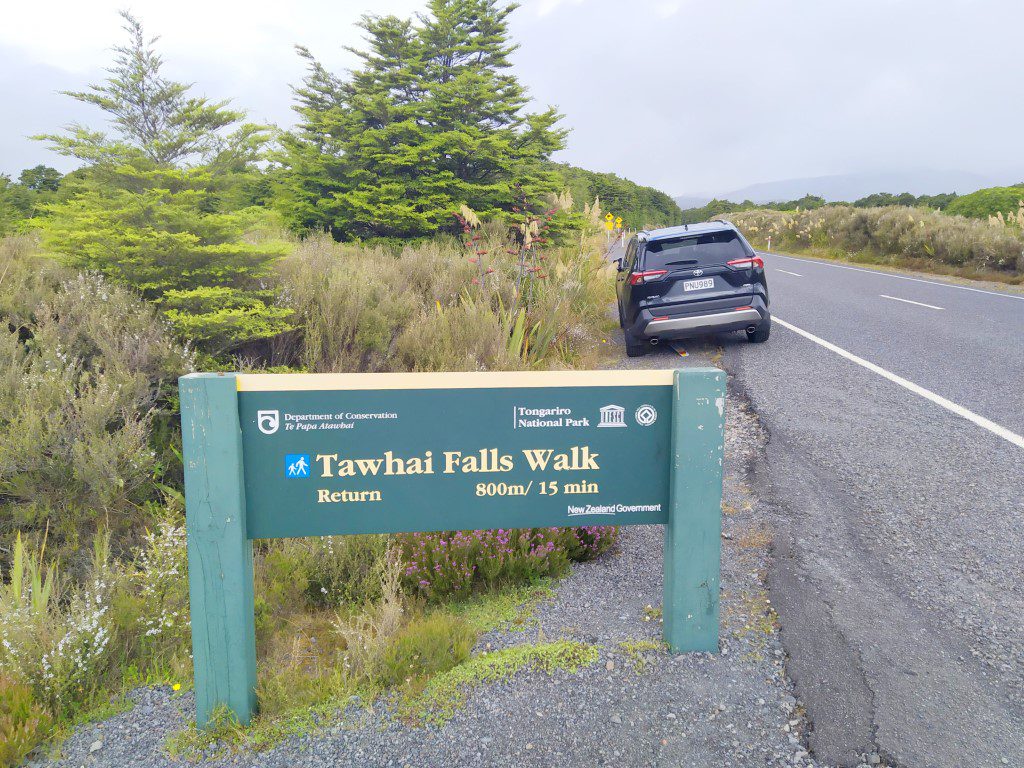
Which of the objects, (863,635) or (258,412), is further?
(863,635)

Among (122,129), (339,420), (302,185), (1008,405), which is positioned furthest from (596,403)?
(302,185)

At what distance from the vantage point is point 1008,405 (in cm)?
651

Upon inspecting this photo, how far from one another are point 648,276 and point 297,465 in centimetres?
721

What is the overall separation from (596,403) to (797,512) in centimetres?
220

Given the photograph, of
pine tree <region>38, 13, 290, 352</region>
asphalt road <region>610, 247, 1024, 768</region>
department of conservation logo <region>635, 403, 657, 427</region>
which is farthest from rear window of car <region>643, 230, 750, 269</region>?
department of conservation logo <region>635, 403, 657, 427</region>

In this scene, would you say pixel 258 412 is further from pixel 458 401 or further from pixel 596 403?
pixel 596 403

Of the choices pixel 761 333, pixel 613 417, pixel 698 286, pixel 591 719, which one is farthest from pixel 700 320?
pixel 591 719

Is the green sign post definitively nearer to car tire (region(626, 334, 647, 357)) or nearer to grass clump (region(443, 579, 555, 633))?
grass clump (region(443, 579, 555, 633))

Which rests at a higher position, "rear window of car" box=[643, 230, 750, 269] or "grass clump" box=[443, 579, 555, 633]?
"rear window of car" box=[643, 230, 750, 269]

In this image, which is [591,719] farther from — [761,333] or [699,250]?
[761,333]

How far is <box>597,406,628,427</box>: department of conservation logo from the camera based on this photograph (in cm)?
294

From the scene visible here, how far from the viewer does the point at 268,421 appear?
8.97 ft

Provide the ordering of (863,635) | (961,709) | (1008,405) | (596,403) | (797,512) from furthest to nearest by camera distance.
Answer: (1008,405), (797,512), (863,635), (596,403), (961,709)

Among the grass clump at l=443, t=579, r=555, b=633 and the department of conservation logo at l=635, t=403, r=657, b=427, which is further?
the grass clump at l=443, t=579, r=555, b=633
